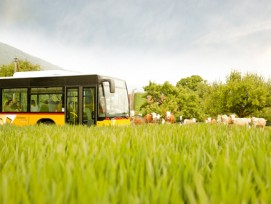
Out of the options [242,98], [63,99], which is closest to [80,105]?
[63,99]

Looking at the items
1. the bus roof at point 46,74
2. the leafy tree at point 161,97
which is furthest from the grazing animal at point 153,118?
the leafy tree at point 161,97

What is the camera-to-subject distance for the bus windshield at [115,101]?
56.6 ft

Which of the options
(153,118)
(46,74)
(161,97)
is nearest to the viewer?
(46,74)

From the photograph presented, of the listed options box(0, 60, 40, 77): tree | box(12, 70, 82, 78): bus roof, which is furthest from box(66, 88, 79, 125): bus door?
box(0, 60, 40, 77): tree

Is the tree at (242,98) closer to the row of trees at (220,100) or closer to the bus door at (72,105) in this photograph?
the row of trees at (220,100)

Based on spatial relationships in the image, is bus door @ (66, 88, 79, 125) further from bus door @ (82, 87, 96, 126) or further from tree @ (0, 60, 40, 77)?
tree @ (0, 60, 40, 77)

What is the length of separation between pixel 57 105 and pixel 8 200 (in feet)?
57.4

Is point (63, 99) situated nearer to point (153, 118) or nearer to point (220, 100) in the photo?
point (153, 118)

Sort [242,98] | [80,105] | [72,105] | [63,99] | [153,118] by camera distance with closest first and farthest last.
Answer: [80,105], [72,105], [63,99], [153,118], [242,98]

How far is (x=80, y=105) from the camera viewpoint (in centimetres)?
1766

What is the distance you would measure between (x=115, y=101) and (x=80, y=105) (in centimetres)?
190

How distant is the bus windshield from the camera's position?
17.2 meters

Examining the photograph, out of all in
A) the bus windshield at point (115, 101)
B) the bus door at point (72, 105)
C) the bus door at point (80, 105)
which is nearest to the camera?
the bus windshield at point (115, 101)

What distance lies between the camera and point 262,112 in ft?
157
